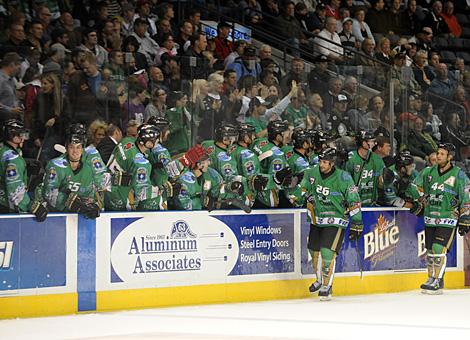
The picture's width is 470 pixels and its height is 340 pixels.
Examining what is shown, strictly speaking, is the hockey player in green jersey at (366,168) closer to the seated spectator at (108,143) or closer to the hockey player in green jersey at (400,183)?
the hockey player in green jersey at (400,183)

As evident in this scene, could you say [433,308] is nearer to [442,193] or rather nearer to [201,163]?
[442,193]

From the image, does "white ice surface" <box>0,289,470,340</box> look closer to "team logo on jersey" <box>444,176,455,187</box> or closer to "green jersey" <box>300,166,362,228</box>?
"green jersey" <box>300,166,362,228</box>

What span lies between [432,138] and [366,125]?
39.6 inches

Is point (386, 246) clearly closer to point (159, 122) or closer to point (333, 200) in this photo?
point (333, 200)

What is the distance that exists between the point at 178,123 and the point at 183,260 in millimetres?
1392

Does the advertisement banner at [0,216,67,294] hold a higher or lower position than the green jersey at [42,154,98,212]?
lower

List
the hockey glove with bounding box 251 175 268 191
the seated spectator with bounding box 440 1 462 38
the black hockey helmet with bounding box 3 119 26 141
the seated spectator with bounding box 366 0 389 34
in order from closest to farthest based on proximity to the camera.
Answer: the black hockey helmet with bounding box 3 119 26 141 → the hockey glove with bounding box 251 175 268 191 → the seated spectator with bounding box 366 0 389 34 → the seated spectator with bounding box 440 1 462 38

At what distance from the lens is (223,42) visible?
12.8 metres

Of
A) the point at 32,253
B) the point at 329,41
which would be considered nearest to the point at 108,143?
the point at 32,253

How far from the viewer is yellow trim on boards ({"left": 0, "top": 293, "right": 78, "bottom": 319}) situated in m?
9.25

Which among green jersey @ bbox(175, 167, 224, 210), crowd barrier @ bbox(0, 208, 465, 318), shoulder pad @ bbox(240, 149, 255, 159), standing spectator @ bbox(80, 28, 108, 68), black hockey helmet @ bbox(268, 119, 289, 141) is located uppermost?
standing spectator @ bbox(80, 28, 108, 68)

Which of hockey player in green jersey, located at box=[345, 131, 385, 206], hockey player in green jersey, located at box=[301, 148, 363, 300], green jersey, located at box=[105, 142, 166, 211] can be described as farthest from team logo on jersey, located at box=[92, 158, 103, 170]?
hockey player in green jersey, located at box=[345, 131, 385, 206]

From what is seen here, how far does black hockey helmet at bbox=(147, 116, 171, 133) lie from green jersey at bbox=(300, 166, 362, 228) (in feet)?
5.22

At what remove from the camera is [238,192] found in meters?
10.8
